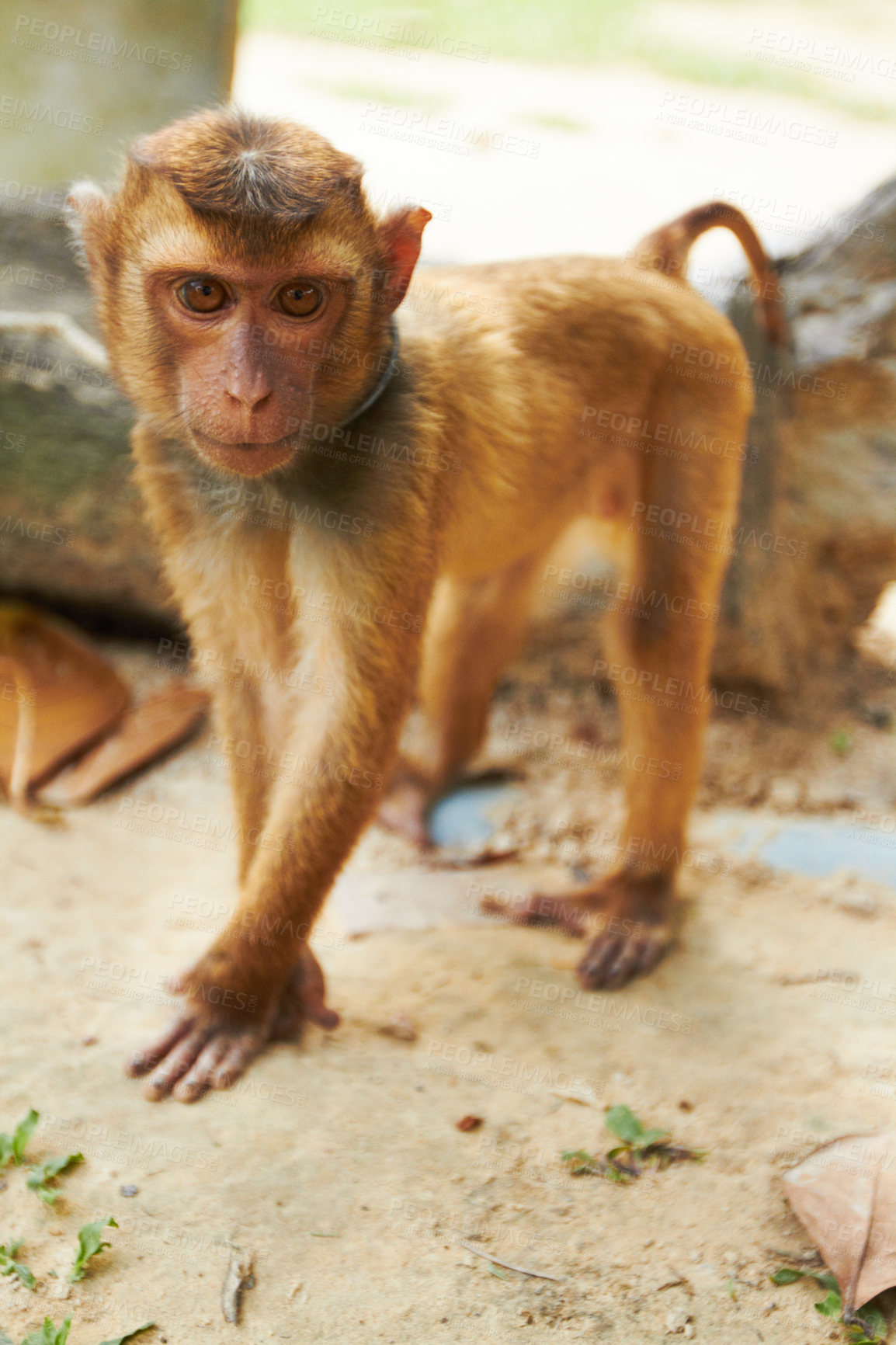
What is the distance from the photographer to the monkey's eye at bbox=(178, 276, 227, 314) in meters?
2.96

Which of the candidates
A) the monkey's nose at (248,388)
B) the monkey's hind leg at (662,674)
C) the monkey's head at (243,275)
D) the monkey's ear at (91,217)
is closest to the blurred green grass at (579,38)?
the monkey's hind leg at (662,674)

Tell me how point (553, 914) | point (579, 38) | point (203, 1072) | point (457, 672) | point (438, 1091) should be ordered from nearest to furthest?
point (203, 1072), point (438, 1091), point (553, 914), point (457, 672), point (579, 38)

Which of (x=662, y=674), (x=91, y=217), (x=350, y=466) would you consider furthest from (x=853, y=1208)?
(x=91, y=217)

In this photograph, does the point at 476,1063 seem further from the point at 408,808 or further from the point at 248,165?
the point at 248,165

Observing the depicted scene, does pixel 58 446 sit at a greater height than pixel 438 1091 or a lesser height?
greater

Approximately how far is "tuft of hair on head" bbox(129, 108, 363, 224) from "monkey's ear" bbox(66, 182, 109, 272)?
17 centimetres

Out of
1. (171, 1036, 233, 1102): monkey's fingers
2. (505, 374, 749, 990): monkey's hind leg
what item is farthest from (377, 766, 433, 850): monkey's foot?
(171, 1036, 233, 1102): monkey's fingers

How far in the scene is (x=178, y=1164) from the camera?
10.8ft

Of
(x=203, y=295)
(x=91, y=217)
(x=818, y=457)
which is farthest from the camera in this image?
(x=818, y=457)

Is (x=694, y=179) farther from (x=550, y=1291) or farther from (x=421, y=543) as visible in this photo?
(x=550, y=1291)

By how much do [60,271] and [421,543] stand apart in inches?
113

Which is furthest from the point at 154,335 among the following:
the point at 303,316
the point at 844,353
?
the point at 844,353

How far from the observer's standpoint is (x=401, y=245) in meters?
3.22

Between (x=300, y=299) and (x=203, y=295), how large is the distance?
0.78ft
